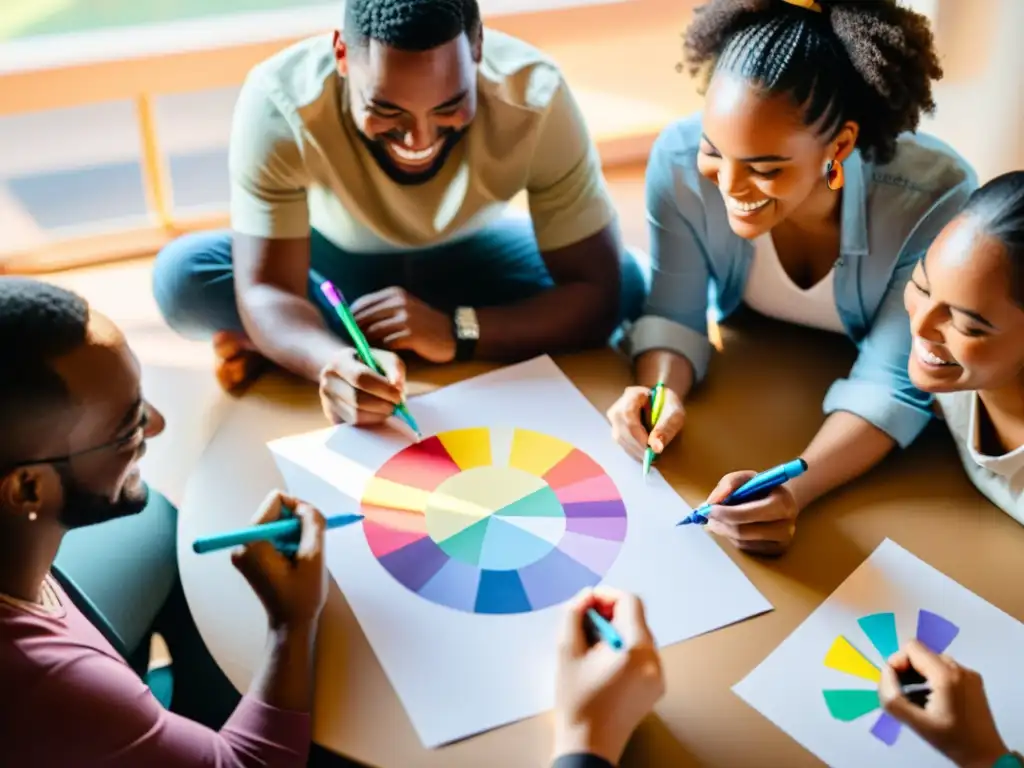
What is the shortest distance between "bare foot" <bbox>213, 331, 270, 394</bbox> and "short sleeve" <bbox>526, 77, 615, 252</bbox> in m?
0.40

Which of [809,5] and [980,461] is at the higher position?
[809,5]

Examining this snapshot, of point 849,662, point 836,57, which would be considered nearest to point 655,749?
point 849,662

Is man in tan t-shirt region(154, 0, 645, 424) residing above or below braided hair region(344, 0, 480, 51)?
below

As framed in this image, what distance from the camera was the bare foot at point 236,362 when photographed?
4.23 ft

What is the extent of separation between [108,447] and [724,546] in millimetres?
587

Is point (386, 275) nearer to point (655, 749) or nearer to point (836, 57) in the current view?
point (836, 57)

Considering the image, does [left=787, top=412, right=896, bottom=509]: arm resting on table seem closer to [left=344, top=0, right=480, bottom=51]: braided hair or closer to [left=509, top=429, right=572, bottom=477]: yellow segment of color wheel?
[left=509, top=429, right=572, bottom=477]: yellow segment of color wheel

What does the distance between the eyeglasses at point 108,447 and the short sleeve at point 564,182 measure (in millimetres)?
608

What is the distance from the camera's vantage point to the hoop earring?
1148 mm

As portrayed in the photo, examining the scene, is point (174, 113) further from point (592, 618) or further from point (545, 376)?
point (592, 618)

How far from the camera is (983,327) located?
38.0 inches

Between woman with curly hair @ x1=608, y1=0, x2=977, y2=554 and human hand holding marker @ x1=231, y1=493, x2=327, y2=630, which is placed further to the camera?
woman with curly hair @ x1=608, y1=0, x2=977, y2=554

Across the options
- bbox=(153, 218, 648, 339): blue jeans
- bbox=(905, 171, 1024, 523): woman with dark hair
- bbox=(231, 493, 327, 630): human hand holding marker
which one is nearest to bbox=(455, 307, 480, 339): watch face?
bbox=(153, 218, 648, 339): blue jeans

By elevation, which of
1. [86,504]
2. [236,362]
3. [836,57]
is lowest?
[236,362]
